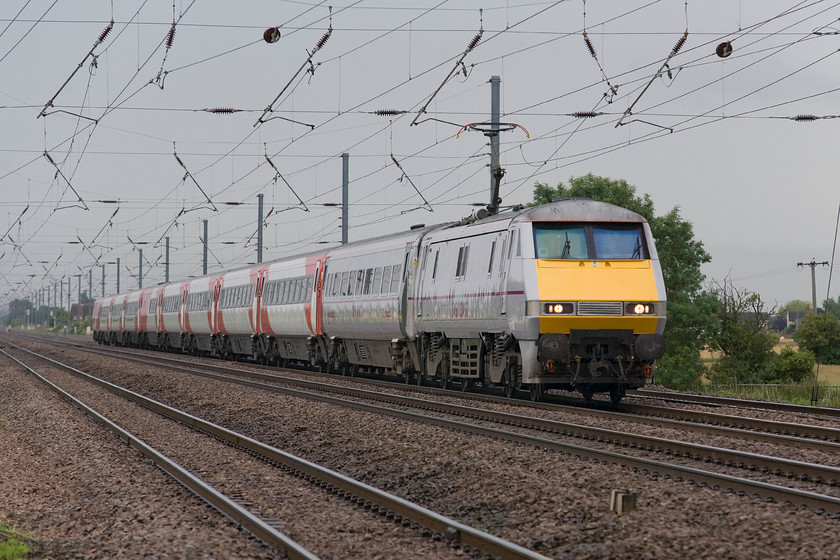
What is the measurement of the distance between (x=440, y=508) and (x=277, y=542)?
6.70 ft

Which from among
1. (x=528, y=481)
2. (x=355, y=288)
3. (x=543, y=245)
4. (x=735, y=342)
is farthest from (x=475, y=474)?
(x=735, y=342)

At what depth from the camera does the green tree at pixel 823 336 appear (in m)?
64.3

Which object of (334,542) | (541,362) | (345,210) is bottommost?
(334,542)

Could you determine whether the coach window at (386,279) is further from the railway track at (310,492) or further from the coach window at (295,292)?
the railway track at (310,492)

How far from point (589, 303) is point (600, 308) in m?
0.20

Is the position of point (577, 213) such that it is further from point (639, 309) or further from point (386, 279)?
point (386, 279)

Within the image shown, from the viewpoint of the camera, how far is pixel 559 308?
55.3ft

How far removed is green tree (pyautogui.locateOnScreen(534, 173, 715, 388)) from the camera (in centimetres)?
4444

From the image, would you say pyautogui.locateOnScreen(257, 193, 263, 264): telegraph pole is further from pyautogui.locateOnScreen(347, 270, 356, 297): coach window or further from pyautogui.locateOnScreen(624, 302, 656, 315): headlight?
pyautogui.locateOnScreen(624, 302, 656, 315): headlight

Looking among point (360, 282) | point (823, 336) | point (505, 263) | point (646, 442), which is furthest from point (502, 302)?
point (823, 336)

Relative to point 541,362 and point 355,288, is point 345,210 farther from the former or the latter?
point 541,362

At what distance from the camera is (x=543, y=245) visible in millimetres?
17312

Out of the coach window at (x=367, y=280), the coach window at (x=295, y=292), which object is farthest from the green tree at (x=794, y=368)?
the coach window at (x=367, y=280)

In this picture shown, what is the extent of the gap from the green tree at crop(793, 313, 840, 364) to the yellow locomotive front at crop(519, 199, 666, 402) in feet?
165
